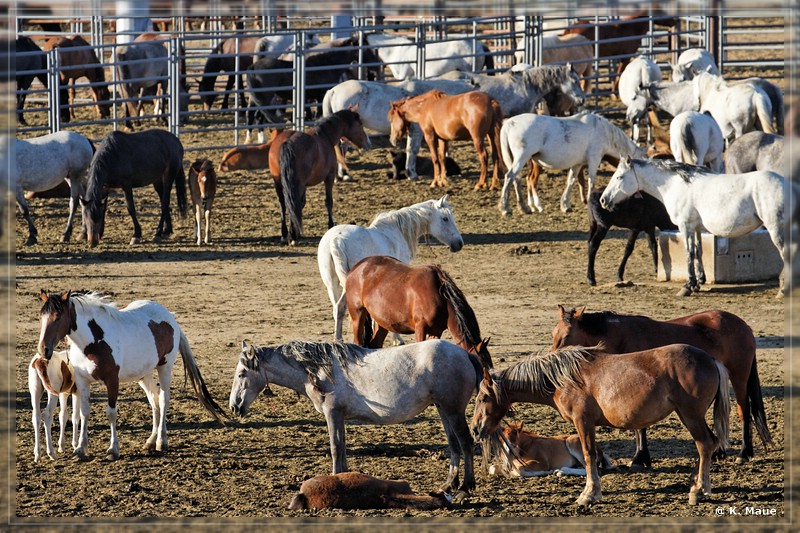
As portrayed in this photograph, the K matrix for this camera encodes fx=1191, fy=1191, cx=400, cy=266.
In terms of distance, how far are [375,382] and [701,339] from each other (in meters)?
1.96

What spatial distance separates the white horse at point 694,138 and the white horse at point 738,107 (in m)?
1.63

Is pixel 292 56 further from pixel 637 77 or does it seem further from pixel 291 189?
pixel 291 189

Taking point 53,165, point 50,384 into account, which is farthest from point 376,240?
point 53,165

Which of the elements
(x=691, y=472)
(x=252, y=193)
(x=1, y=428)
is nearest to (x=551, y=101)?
(x=252, y=193)

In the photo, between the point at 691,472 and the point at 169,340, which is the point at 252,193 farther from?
the point at 691,472

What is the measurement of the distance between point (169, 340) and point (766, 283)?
22.6 feet

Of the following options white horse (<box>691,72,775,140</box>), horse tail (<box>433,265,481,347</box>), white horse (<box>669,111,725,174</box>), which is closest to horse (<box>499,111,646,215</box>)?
white horse (<box>669,111,725,174</box>)

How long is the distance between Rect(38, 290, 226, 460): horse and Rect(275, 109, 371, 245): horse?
6.40 m

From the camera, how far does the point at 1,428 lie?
4473 millimetres

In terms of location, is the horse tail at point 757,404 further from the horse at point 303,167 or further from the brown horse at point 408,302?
the horse at point 303,167

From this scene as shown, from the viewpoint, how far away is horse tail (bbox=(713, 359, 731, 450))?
6.09 m

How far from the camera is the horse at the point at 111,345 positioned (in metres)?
6.86

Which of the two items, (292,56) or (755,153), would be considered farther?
(292,56)

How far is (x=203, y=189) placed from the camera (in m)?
13.8
